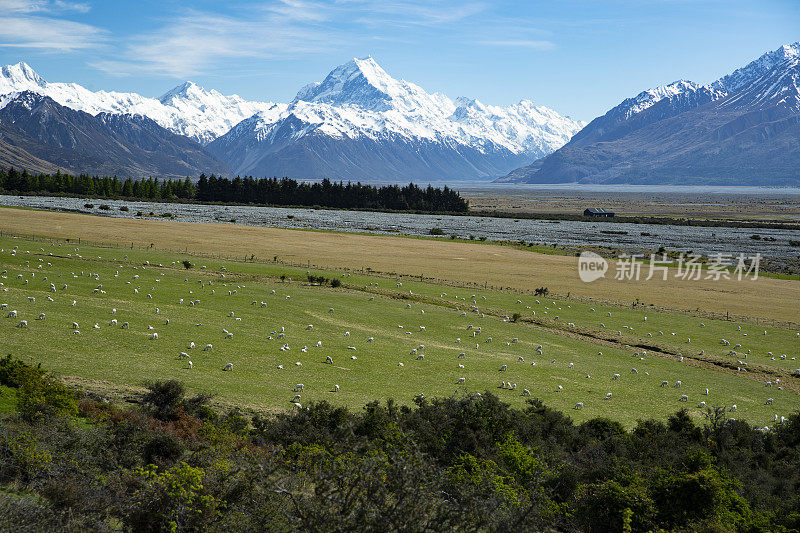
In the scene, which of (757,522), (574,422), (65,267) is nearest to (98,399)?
(574,422)

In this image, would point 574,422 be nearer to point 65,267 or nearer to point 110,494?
point 110,494

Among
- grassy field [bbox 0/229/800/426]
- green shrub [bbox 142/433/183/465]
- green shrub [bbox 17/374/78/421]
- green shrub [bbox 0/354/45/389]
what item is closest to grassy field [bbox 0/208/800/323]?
grassy field [bbox 0/229/800/426]

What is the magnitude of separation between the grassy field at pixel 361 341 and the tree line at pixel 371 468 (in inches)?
135

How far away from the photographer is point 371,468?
10.1 meters

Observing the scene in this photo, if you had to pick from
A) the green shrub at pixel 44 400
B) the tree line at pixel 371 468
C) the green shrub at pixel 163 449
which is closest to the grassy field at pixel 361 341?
the green shrub at pixel 44 400

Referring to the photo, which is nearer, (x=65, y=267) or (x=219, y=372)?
(x=219, y=372)

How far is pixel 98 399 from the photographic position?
60.2 ft

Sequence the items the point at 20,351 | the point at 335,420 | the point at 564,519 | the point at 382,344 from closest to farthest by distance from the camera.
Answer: the point at 564,519, the point at 335,420, the point at 20,351, the point at 382,344

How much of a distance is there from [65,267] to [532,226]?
122 m

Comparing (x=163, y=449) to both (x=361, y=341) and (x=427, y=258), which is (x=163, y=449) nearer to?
(x=361, y=341)

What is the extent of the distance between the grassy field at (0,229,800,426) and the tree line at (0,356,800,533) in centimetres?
343

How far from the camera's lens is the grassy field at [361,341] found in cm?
2358

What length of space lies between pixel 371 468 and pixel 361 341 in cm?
2181

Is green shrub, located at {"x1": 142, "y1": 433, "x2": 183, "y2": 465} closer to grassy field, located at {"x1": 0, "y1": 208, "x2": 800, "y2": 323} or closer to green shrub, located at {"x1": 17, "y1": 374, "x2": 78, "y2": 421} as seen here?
green shrub, located at {"x1": 17, "y1": 374, "x2": 78, "y2": 421}
